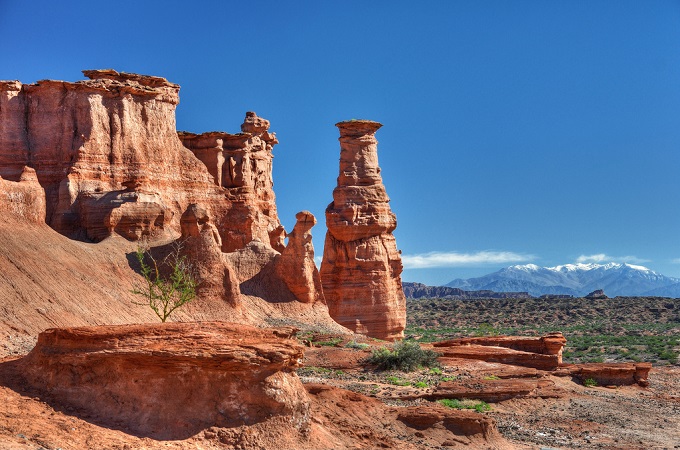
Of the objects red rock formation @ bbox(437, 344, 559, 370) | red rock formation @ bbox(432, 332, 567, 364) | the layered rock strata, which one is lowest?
red rock formation @ bbox(437, 344, 559, 370)

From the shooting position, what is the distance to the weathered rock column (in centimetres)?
5597

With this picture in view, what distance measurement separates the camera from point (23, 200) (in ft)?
120

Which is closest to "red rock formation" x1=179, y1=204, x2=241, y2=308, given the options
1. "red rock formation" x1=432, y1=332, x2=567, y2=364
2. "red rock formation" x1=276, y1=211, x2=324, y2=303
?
"red rock formation" x1=276, y1=211, x2=324, y2=303

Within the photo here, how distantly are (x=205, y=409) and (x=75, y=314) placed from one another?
53.0 feet

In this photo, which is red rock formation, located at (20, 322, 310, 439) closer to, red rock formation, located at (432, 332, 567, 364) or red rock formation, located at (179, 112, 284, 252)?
red rock formation, located at (432, 332, 567, 364)

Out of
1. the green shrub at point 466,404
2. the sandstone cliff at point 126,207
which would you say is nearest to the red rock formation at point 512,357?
the sandstone cliff at point 126,207

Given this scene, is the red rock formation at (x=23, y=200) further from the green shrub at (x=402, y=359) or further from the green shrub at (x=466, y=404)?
the green shrub at (x=466, y=404)

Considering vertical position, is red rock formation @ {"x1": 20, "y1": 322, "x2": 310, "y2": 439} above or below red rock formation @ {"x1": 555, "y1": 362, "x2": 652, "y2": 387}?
above

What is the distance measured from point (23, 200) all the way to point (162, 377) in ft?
74.9

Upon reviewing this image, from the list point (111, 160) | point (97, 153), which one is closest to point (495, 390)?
point (111, 160)

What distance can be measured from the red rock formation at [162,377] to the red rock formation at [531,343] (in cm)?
2592

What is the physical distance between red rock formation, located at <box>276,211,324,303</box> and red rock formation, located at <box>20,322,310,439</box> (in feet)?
93.1

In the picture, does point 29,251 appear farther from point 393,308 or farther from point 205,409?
point 393,308

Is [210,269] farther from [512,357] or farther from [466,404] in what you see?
[466,404]
